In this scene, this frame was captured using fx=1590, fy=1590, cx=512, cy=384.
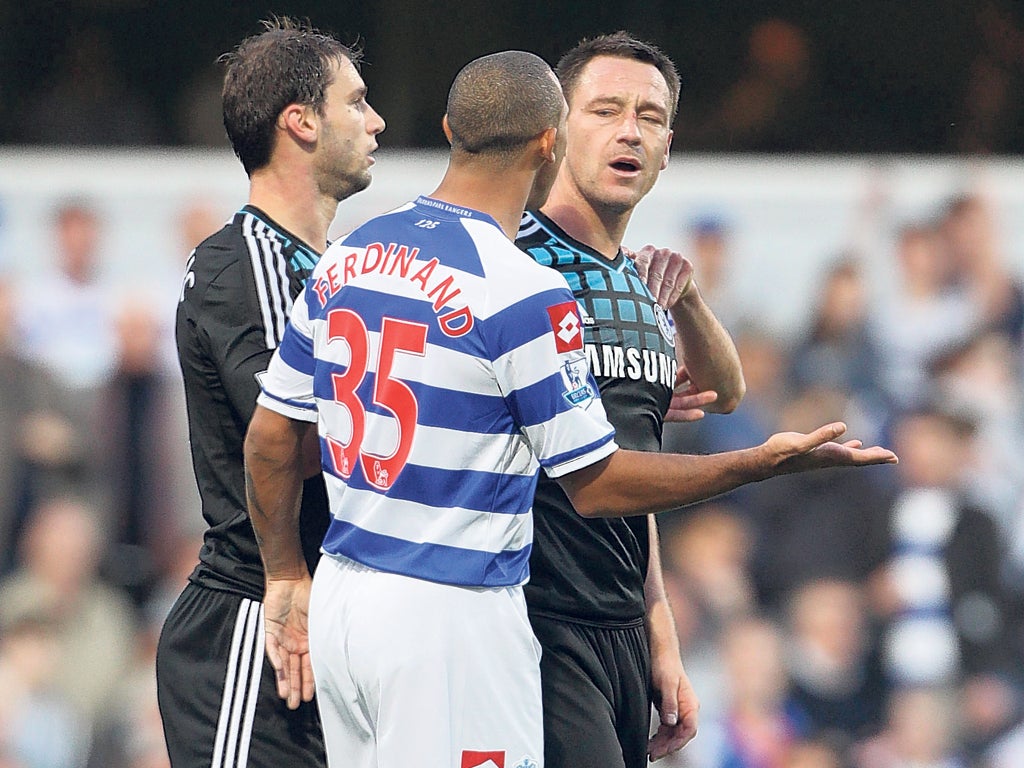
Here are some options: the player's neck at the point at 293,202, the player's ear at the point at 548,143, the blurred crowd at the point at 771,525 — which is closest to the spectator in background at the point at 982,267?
the blurred crowd at the point at 771,525

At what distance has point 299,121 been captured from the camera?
338 centimetres

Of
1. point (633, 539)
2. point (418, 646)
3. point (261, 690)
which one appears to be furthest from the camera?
point (633, 539)

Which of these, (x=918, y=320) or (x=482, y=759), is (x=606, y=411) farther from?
(x=918, y=320)

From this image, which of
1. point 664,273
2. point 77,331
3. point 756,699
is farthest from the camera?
point 756,699

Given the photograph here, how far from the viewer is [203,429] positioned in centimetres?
330

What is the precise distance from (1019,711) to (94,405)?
14.8 feet

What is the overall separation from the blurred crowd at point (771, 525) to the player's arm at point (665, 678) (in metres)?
3.70

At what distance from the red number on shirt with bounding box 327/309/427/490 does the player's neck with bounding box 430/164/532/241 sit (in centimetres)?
29

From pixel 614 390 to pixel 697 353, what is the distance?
→ 49 centimetres

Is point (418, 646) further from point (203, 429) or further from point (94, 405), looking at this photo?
point (94, 405)

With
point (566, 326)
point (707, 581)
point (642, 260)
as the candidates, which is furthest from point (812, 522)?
point (566, 326)

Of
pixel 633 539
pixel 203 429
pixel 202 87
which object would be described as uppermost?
pixel 202 87

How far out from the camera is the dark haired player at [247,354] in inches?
125

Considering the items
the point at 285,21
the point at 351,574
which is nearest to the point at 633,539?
the point at 351,574
